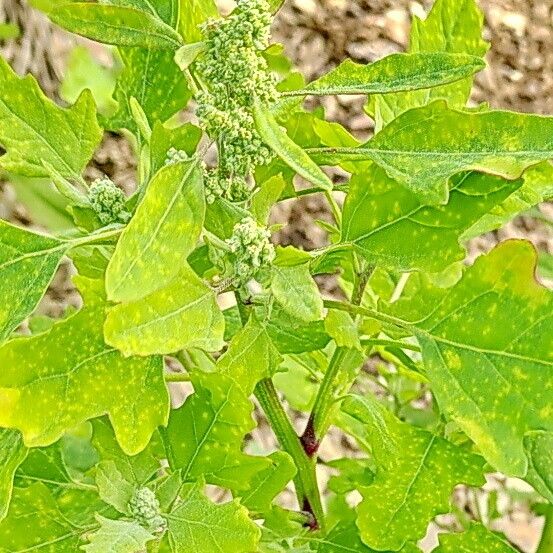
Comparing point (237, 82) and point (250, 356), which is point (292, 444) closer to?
point (250, 356)

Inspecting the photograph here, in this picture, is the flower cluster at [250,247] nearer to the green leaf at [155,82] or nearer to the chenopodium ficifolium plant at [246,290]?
the chenopodium ficifolium plant at [246,290]

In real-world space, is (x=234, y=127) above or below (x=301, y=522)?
above

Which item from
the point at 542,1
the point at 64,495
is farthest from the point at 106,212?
the point at 542,1

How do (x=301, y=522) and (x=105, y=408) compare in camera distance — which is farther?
(x=301, y=522)

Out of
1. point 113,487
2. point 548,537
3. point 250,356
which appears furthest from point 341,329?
point 548,537

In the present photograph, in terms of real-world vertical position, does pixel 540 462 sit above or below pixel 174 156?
below

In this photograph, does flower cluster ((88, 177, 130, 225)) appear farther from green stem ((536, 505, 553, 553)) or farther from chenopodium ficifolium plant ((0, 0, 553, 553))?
green stem ((536, 505, 553, 553))

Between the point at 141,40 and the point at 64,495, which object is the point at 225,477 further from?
the point at 141,40
